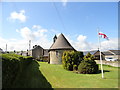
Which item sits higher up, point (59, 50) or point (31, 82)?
point (59, 50)

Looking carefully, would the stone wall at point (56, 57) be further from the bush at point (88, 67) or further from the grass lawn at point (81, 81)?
the grass lawn at point (81, 81)

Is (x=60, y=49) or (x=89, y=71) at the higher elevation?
(x=60, y=49)

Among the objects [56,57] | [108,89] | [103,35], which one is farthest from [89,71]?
[56,57]

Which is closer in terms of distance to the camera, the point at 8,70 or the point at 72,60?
the point at 8,70

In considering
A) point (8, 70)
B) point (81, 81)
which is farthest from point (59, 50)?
point (8, 70)

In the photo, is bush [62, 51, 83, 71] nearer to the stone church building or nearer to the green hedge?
the stone church building

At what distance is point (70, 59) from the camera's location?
59.6 ft

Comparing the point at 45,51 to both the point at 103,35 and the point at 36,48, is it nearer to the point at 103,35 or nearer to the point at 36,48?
the point at 36,48

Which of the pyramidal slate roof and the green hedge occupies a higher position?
the pyramidal slate roof

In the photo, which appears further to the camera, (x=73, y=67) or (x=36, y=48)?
(x=36, y=48)

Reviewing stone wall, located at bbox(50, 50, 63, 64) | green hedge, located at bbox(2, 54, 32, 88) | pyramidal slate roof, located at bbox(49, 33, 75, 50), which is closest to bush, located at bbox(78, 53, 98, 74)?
green hedge, located at bbox(2, 54, 32, 88)

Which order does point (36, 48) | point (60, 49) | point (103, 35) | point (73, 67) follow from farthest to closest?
point (36, 48)
point (60, 49)
point (73, 67)
point (103, 35)

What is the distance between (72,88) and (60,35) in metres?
22.8

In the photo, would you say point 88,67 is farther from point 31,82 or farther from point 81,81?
point 31,82
